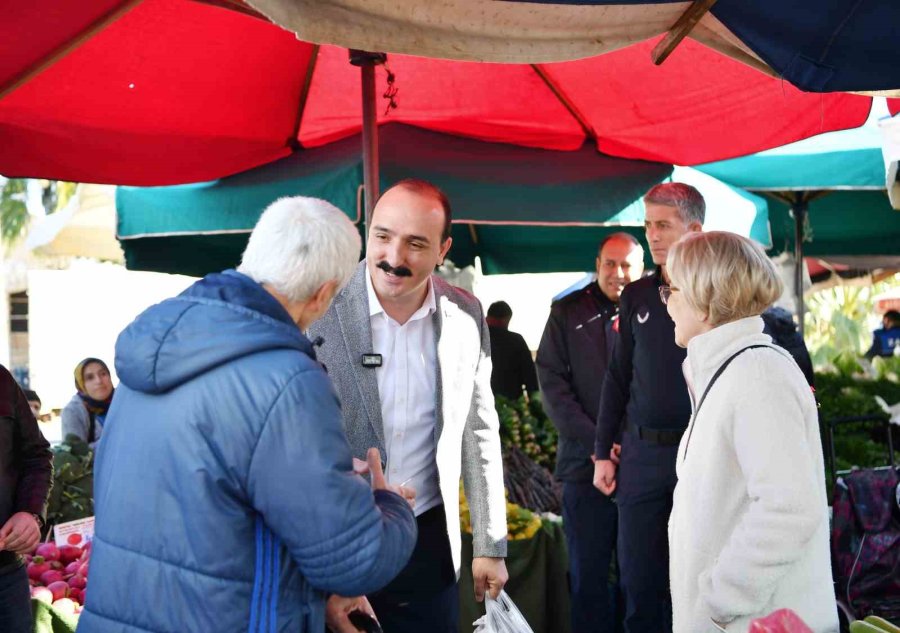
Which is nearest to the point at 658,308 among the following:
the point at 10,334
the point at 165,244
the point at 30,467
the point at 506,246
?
the point at 30,467

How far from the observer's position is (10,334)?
21.5 meters

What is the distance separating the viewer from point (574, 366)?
452cm

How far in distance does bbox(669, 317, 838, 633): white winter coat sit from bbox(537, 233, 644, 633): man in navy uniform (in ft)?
6.54

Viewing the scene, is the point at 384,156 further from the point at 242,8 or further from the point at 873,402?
the point at 873,402

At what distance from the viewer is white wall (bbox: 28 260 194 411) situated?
18.4 m

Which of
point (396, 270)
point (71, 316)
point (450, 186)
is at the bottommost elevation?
point (396, 270)

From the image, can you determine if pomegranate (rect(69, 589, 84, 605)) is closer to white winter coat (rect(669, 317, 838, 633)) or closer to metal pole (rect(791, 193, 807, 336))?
white winter coat (rect(669, 317, 838, 633))

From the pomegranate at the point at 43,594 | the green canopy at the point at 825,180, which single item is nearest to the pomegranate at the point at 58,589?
the pomegranate at the point at 43,594

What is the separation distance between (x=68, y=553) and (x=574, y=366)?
2.38 m

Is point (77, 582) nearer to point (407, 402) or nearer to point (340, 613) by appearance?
point (407, 402)

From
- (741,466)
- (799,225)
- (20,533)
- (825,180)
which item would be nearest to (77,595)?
(20,533)

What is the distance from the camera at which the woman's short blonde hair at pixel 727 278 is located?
2.28 metres

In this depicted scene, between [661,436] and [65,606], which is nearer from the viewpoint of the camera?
[65,606]

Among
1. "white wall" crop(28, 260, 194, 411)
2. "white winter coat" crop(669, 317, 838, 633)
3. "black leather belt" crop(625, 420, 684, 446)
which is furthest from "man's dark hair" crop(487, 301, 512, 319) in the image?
"white wall" crop(28, 260, 194, 411)
